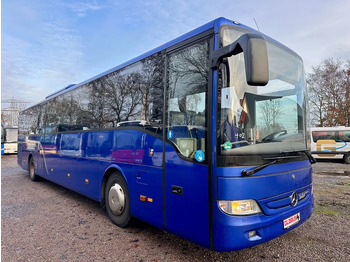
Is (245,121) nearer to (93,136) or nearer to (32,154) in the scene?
(93,136)

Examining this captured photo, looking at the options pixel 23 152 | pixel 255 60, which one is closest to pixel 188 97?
pixel 255 60

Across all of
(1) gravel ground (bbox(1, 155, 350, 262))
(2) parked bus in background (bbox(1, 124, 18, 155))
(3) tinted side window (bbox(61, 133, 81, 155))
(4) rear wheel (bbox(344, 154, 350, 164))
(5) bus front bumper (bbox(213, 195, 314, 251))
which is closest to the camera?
(5) bus front bumper (bbox(213, 195, 314, 251))

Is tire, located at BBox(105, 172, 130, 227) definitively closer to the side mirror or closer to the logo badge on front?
the logo badge on front

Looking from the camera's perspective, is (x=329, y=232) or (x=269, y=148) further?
(x=329, y=232)

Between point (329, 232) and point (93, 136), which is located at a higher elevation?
point (93, 136)

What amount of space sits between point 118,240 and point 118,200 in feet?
2.41

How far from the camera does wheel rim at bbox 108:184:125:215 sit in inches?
181

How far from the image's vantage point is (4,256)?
3.64 metres

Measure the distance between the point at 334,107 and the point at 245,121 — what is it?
3051cm

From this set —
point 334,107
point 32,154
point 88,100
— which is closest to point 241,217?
point 88,100

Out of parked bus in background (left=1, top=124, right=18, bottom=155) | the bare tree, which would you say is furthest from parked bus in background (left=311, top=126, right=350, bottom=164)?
parked bus in background (left=1, top=124, right=18, bottom=155)

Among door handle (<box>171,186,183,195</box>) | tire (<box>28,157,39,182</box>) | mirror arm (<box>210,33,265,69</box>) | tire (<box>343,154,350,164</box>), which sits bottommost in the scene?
tire (<box>343,154,350,164</box>)

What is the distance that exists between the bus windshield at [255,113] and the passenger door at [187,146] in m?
0.25

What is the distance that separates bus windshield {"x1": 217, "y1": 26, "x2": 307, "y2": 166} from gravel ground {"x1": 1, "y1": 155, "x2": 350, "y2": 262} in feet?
5.01
